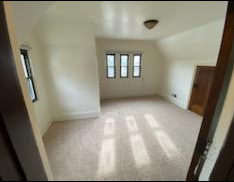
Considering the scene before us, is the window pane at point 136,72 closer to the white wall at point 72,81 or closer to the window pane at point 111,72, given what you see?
the window pane at point 111,72

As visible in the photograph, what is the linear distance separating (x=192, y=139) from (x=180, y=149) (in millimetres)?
393

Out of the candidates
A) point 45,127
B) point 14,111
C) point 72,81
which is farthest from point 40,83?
point 14,111

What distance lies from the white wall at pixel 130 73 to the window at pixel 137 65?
128 mm

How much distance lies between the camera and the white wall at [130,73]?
12.5 ft

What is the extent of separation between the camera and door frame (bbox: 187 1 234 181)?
16.4 inches

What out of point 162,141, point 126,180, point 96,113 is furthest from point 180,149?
point 96,113

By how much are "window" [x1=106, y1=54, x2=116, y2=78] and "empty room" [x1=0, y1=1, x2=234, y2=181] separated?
0.03 m

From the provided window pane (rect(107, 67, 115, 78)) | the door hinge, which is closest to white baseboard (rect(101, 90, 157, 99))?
window pane (rect(107, 67, 115, 78))

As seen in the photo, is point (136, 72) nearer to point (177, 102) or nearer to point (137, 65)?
point (137, 65)

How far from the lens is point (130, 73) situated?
13.9 ft

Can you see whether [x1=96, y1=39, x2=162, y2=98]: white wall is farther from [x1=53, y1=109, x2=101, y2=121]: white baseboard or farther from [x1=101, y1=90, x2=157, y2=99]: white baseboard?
[x1=53, y1=109, x2=101, y2=121]: white baseboard

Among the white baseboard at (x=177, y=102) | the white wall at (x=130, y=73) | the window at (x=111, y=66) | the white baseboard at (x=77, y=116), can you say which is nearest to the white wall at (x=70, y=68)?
the white baseboard at (x=77, y=116)

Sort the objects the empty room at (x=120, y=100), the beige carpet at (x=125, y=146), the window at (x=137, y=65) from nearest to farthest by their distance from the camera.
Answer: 1. the empty room at (x=120, y=100)
2. the beige carpet at (x=125, y=146)
3. the window at (x=137, y=65)

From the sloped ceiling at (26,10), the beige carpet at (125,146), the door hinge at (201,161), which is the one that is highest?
the sloped ceiling at (26,10)
